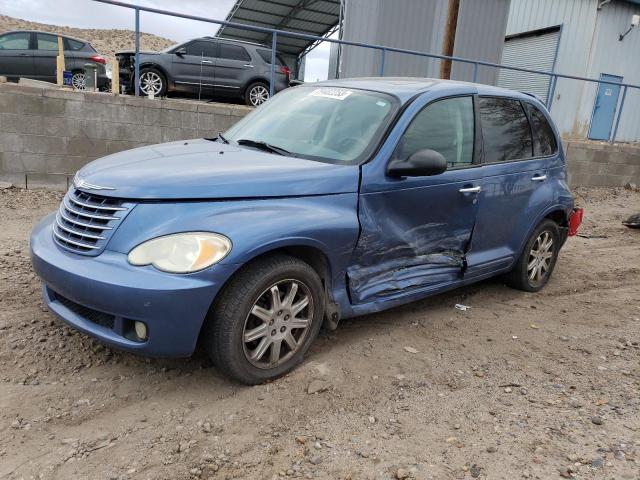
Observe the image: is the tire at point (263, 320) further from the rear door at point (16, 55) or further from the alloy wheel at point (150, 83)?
the rear door at point (16, 55)

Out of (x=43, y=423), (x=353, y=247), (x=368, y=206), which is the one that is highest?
(x=368, y=206)

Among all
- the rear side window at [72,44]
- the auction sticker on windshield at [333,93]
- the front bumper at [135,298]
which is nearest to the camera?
the front bumper at [135,298]

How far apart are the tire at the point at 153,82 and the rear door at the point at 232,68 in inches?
43.1

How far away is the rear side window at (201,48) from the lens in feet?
36.4

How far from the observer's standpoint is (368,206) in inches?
137

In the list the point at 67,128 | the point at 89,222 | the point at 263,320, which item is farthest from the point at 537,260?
the point at 67,128

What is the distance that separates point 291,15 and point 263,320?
2277cm

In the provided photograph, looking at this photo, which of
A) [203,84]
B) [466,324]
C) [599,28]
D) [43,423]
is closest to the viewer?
[43,423]

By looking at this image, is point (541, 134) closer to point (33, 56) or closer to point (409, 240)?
point (409, 240)

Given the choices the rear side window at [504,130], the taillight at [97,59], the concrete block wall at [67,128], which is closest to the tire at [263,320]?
the rear side window at [504,130]

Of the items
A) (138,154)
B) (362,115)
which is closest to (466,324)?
(362,115)

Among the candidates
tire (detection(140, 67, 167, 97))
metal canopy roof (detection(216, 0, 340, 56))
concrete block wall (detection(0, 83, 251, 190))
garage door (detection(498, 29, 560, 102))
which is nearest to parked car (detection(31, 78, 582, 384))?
concrete block wall (detection(0, 83, 251, 190))

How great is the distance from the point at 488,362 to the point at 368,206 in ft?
4.43

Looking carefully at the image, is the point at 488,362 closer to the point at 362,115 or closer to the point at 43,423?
the point at 362,115
